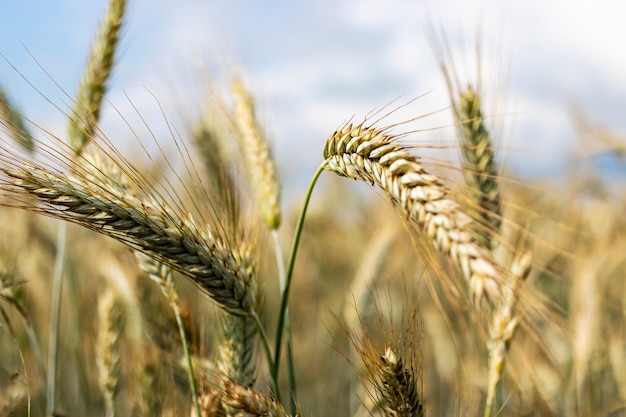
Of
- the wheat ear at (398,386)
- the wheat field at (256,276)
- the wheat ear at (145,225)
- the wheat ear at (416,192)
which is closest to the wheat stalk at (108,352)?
the wheat field at (256,276)

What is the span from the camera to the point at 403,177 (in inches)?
39.6

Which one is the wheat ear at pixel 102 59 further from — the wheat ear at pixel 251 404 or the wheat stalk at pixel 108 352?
the wheat ear at pixel 251 404

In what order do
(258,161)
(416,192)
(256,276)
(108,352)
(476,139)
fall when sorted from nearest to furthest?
(416,192) → (256,276) → (476,139) → (258,161) → (108,352)

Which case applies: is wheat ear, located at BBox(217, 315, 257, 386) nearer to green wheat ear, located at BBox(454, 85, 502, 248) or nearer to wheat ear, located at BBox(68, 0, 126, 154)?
green wheat ear, located at BBox(454, 85, 502, 248)

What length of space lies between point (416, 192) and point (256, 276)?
65 centimetres

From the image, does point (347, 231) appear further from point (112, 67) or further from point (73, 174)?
point (73, 174)

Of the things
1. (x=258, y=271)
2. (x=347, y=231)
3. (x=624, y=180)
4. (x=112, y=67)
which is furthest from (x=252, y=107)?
(x=624, y=180)

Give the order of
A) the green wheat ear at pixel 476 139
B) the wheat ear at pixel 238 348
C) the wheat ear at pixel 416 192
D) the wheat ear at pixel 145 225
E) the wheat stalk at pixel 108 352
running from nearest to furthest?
the wheat ear at pixel 416 192 → the wheat ear at pixel 145 225 → the wheat ear at pixel 238 348 → the green wheat ear at pixel 476 139 → the wheat stalk at pixel 108 352

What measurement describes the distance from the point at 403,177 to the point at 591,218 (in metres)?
5.51

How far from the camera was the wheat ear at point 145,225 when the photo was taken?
117 cm

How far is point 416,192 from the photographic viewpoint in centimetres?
97

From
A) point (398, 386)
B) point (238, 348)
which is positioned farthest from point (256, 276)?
point (398, 386)

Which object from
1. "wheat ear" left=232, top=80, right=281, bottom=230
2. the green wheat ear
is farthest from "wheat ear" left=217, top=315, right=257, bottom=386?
the green wheat ear

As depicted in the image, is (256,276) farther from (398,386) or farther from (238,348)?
(398,386)
